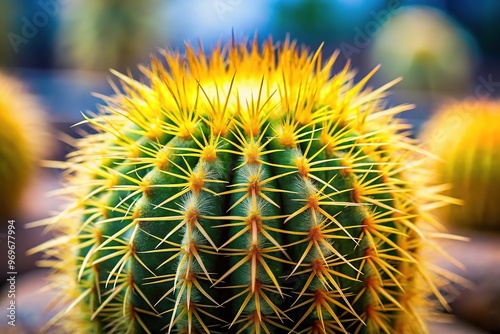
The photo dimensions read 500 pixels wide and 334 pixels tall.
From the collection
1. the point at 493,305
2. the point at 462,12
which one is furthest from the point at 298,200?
the point at 462,12

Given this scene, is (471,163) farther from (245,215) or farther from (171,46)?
(171,46)

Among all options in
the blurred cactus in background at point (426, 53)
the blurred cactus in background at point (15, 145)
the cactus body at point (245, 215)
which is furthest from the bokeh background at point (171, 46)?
the cactus body at point (245, 215)

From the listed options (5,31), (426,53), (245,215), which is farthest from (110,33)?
(245,215)

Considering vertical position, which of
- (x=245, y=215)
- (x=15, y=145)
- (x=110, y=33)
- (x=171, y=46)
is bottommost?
(x=245, y=215)

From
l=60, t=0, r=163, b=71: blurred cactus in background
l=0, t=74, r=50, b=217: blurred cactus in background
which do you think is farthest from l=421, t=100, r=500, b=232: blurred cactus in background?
l=60, t=0, r=163, b=71: blurred cactus in background

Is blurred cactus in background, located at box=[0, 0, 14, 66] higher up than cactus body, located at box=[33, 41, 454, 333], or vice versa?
blurred cactus in background, located at box=[0, 0, 14, 66]

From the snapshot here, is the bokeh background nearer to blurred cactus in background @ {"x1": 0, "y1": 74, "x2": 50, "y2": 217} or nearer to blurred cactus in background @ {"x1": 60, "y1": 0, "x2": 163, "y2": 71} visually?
blurred cactus in background @ {"x1": 60, "y1": 0, "x2": 163, "y2": 71}
